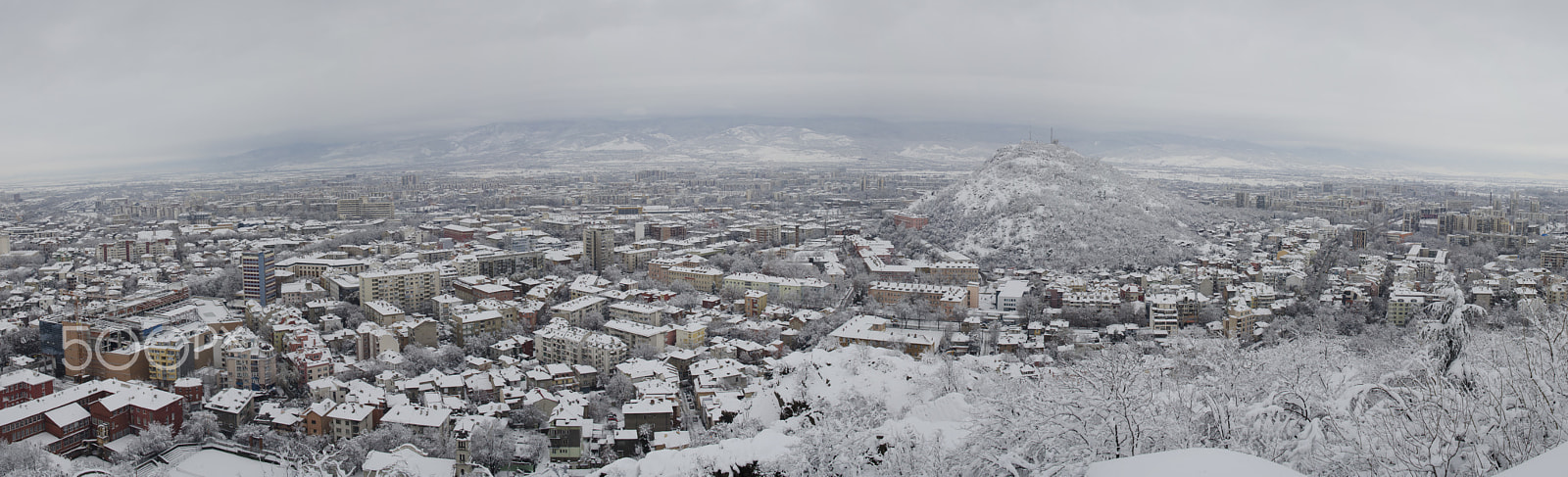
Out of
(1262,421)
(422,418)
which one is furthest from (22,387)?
(1262,421)

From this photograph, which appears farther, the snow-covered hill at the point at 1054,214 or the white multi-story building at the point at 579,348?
the snow-covered hill at the point at 1054,214

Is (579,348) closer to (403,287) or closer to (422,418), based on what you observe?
(422,418)

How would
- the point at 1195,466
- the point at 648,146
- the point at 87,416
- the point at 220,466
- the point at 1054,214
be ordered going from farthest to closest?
the point at 648,146 → the point at 1054,214 → the point at 87,416 → the point at 220,466 → the point at 1195,466

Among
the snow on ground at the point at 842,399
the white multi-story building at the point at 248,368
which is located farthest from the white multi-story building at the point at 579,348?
the white multi-story building at the point at 248,368

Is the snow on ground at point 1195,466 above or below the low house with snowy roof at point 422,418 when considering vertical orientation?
above

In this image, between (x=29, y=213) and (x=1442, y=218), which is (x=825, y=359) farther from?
(x=29, y=213)

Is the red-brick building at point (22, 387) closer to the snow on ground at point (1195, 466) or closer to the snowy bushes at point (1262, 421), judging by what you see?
the snowy bushes at point (1262, 421)
